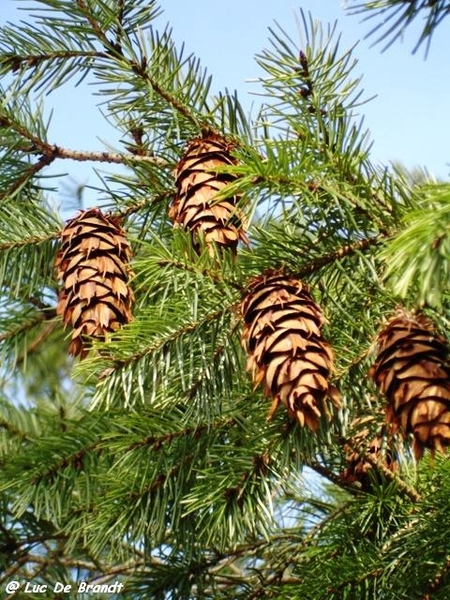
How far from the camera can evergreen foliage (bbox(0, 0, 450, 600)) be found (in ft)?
2.53

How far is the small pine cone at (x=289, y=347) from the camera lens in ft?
2.31

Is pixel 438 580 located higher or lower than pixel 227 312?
lower

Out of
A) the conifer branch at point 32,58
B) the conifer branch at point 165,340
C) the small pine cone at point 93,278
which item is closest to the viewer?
the conifer branch at point 165,340

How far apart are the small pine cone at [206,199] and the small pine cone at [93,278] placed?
8 centimetres

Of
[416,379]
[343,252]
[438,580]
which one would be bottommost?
[438,580]

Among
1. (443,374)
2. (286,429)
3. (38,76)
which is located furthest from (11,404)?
(443,374)

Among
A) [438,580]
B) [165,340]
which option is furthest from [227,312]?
[438,580]

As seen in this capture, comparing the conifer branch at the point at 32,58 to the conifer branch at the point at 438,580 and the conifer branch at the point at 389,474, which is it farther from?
the conifer branch at the point at 438,580

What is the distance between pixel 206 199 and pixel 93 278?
0.48ft

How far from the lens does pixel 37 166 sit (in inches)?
43.3

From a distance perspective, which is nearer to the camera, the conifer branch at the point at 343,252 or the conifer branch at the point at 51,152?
the conifer branch at the point at 343,252

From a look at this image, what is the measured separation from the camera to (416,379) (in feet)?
2.25

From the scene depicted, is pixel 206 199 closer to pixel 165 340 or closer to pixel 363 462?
pixel 165 340

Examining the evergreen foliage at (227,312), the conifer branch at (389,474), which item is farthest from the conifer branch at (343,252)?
the conifer branch at (389,474)
